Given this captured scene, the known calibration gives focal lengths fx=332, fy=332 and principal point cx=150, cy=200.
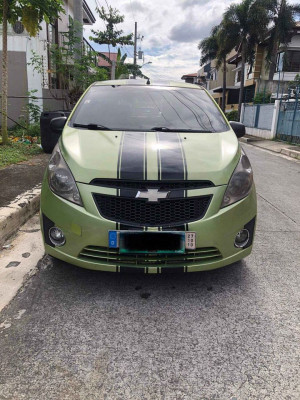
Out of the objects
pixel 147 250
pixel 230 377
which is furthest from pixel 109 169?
pixel 230 377

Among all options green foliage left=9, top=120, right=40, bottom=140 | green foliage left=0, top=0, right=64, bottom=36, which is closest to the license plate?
green foliage left=0, top=0, right=64, bottom=36

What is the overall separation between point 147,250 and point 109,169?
0.63 m

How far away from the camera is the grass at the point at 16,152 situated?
6309 mm

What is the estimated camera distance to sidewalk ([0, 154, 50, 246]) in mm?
3467

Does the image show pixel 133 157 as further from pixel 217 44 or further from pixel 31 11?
pixel 217 44

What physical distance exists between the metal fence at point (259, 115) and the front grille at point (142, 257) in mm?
16053

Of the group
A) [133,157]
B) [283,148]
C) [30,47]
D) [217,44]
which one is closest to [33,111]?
[30,47]

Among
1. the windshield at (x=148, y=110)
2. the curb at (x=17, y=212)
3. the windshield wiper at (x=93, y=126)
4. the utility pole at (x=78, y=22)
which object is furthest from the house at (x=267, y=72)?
the windshield wiper at (x=93, y=126)

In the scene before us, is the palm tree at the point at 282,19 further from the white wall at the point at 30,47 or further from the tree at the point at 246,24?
the white wall at the point at 30,47

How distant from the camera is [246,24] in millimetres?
26688

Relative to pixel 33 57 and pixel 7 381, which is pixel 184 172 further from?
pixel 33 57

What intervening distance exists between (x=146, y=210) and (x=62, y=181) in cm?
67

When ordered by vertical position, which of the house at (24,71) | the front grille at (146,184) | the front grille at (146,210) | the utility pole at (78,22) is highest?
the utility pole at (78,22)

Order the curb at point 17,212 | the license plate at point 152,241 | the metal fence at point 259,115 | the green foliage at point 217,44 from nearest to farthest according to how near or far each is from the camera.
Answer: the license plate at point 152,241 < the curb at point 17,212 < the metal fence at point 259,115 < the green foliage at point 217,44
